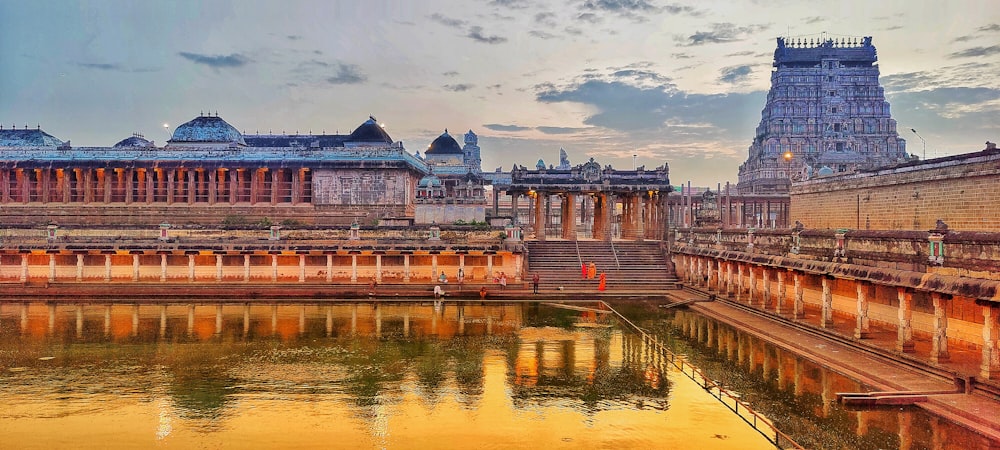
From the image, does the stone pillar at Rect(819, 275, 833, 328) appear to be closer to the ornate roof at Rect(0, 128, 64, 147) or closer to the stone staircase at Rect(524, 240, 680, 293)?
the stone staircase at Rect(524, 240, 680, 293)

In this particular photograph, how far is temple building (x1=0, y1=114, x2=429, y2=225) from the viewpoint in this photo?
62.4 meters

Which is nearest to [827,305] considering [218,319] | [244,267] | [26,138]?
[218,319]

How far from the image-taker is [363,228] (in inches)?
1914

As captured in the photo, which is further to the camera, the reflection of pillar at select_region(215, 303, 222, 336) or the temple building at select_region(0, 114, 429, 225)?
the temple building at select_region(0, 114, 429, 225)

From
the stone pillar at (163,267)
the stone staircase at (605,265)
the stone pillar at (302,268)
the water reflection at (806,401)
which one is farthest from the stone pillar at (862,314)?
the stone pillar at (163,267)

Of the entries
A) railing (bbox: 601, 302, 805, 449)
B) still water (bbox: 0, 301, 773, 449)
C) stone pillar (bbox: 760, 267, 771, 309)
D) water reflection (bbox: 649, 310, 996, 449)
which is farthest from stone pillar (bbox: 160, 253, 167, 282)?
stone pillar (bbox: 760, 267, 771, 309)

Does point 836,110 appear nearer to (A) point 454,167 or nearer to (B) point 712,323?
(A) point 454,167

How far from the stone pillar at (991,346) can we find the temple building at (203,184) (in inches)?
1888

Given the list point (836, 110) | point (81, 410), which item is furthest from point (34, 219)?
point (836, 110)

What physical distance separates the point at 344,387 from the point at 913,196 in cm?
3504

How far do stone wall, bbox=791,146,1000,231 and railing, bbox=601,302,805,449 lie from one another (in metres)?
18.6

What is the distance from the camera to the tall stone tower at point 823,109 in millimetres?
A: 97250

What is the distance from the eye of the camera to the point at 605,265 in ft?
157

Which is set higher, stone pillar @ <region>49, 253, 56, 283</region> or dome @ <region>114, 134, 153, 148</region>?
dome @ <region>114, 134, 153, 148</region>
